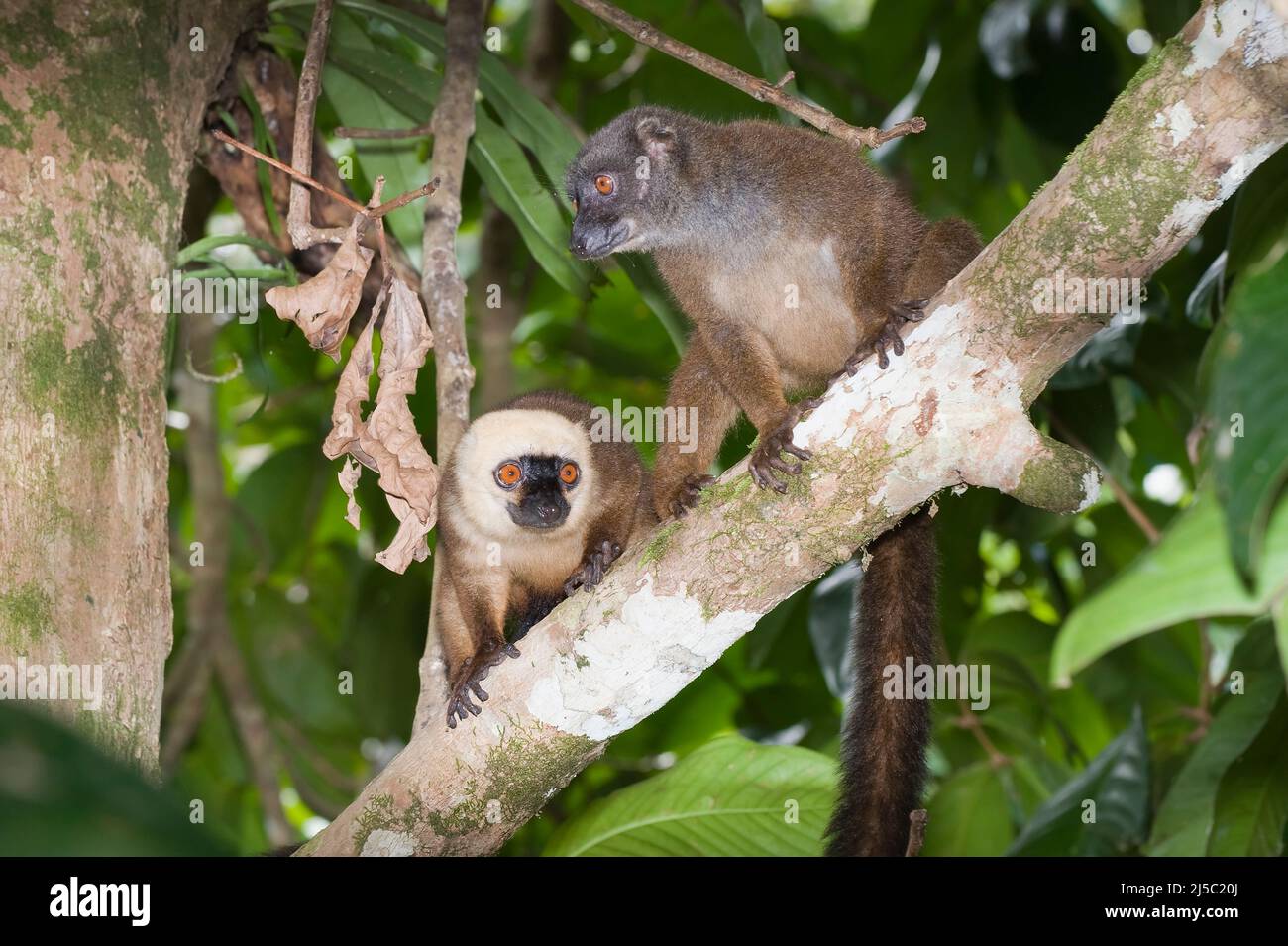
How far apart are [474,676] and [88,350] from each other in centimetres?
147

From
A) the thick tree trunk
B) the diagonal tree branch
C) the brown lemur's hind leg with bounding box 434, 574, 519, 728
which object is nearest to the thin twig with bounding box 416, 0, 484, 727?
the brown lemur's hind leg with bounding box 434, 574, 519, 728

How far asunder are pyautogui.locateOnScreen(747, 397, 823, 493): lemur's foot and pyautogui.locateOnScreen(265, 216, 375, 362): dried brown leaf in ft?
4.05

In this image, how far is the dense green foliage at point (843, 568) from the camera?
3.61 m

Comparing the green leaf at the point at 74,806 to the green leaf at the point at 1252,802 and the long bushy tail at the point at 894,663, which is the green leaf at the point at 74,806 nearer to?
the long bushy tail at the point at 894,663

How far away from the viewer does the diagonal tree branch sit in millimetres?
2201

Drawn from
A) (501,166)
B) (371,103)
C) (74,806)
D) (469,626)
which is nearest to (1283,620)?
(74,806)

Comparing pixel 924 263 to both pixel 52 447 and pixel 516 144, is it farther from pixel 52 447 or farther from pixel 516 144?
pixel 52 447

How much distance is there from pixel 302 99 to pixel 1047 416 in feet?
10.0

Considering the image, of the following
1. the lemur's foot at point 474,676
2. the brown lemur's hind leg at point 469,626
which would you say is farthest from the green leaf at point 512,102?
the lemur's foot at point 474,676

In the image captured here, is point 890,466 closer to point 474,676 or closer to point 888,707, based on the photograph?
point 888,707

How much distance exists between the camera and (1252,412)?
1291mm

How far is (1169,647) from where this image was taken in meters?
5.50

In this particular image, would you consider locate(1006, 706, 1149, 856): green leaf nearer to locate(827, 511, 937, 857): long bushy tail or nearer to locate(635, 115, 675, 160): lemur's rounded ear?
locate(827, 511, 937, 857): long bushy tail

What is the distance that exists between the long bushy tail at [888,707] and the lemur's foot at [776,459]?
86 cm
